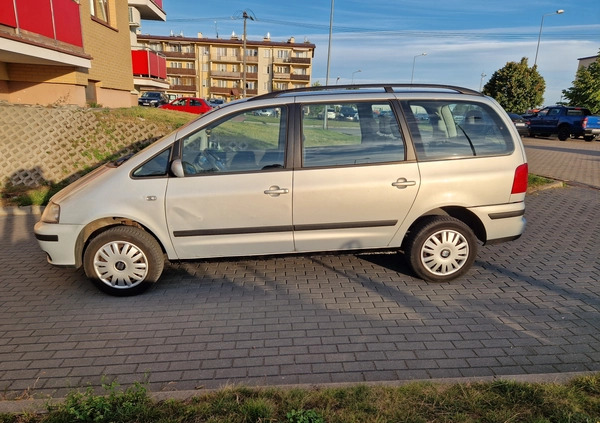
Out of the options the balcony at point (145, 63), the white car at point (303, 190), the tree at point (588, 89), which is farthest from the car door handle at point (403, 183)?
the tree at point (588, 89)

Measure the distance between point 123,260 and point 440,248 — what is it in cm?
318

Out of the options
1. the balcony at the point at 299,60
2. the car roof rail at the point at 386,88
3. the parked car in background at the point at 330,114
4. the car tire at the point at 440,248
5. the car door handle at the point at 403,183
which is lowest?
the car tire at the point at 440,248

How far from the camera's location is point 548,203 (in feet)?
24.2

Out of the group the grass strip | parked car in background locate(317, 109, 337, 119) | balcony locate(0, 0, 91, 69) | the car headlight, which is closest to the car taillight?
parked car in background locate(317, 109, 337, 119)

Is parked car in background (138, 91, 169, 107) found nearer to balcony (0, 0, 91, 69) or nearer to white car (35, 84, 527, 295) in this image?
balcony (0, 0, 91, 69)

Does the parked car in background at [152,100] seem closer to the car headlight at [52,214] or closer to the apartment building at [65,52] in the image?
the apartment building at [65,52]

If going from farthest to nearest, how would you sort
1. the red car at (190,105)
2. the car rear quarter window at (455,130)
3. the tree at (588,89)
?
1. the tree at (588,89)
2. the red car at (190,105)
3. the car rear quarter window at (455,130)

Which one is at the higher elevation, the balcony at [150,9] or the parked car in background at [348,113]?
the balcony at [150,9]

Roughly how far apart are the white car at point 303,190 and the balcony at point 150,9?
18.8 meters

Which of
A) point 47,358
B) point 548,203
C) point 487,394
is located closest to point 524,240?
point 548,203

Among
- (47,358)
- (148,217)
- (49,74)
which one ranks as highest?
(49,74)

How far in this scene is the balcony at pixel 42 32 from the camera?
26.0 feet

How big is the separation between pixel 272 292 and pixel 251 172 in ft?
4.01

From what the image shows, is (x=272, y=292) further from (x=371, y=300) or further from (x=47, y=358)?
Answer: (x=47, y=358)
